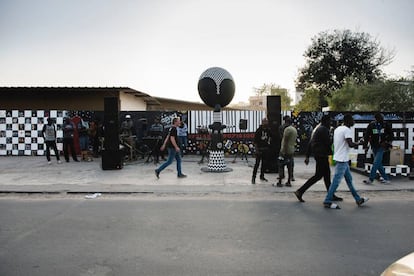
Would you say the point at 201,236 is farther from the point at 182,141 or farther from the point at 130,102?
the point at 130,102

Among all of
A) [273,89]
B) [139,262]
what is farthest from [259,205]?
[273,89]

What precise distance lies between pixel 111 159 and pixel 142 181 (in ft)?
8.62

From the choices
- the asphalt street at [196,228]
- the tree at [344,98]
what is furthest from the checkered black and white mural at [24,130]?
the tree at [344,98]

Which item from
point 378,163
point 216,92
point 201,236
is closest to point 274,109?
point 216,92

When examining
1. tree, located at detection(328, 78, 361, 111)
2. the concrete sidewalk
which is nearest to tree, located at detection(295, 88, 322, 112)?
tree, located at detection(328, 78, 361, 111)

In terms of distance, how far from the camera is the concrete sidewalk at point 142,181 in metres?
8.77

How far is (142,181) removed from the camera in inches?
392

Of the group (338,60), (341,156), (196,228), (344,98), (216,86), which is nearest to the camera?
(196,228)

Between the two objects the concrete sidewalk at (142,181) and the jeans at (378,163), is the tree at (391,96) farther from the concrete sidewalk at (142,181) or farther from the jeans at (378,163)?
the jeans at (378,163)

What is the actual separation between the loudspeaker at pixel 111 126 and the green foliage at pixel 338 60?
34.4 meters

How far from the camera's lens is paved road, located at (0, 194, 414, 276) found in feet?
13.6

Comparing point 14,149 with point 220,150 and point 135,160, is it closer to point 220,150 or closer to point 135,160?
point 135,160

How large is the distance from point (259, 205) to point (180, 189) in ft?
7.86

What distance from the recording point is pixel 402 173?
33.0ft
